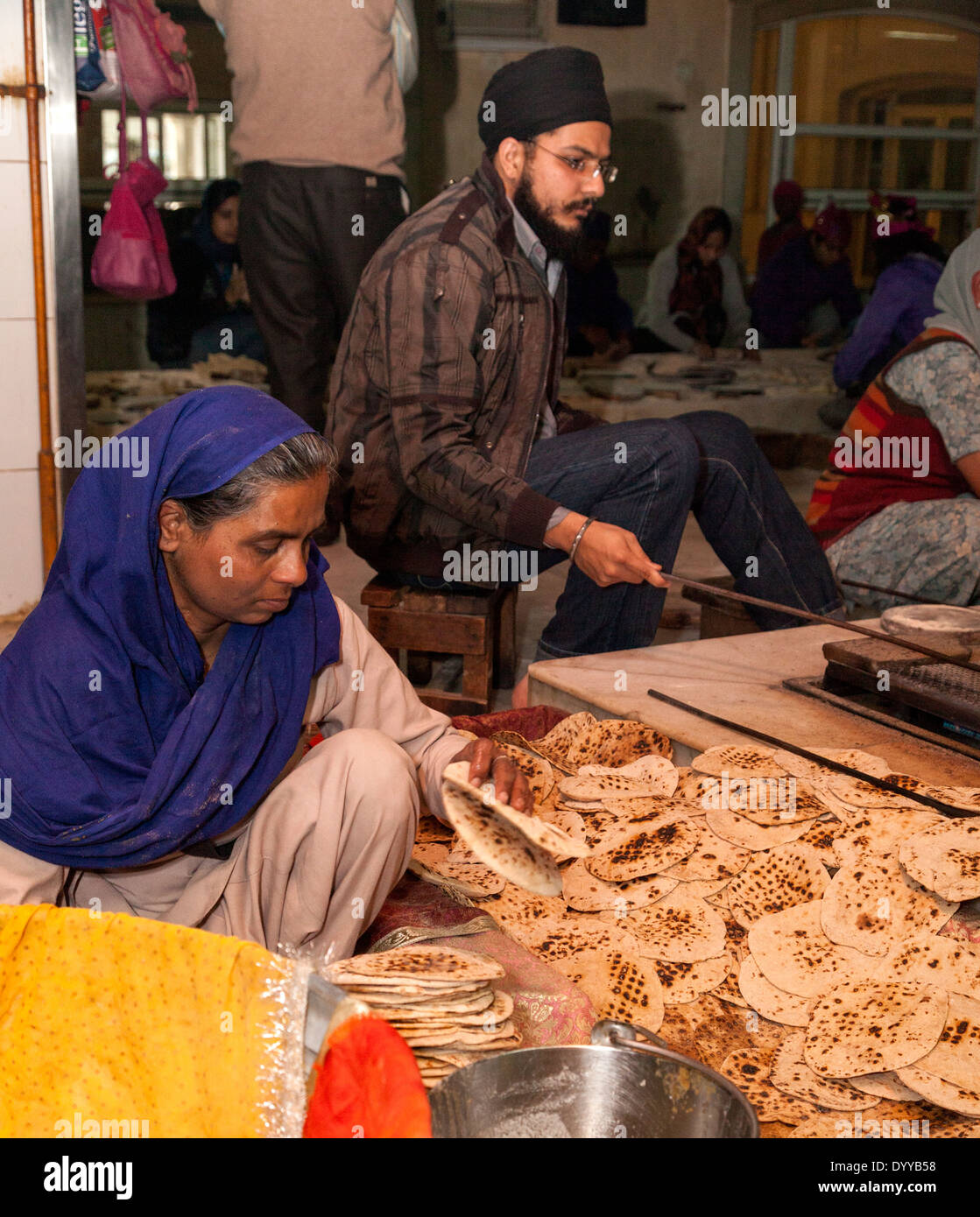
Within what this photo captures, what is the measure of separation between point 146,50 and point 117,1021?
125 inches

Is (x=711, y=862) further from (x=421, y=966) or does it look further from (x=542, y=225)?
(x=542, y=225)

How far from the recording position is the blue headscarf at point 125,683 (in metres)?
1.58

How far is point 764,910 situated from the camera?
2008 millimetres

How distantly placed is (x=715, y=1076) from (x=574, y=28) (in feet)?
27.9

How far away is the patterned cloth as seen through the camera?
334 cm

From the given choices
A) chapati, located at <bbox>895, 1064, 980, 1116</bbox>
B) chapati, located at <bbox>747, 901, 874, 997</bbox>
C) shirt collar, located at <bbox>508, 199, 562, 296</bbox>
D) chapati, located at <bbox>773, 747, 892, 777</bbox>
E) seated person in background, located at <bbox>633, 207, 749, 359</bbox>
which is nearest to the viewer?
chapati, located at <bbox>895, 1064, 980, 1116</bbox>

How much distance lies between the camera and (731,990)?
185cm

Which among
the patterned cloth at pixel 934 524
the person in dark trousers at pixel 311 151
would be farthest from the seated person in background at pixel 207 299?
the patterned cloth at pixel 934 524

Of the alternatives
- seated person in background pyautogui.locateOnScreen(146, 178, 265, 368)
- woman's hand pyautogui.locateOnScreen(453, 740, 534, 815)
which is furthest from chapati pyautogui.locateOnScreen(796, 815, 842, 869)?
seated person in background pyautogui.locateOnScreen(146, 178, 265, 368)

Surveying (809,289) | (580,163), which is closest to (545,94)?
(580,163)

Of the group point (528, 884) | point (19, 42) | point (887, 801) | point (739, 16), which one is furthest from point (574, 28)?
point (528, 884)

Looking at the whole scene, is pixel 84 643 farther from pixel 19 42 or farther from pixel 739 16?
pixel 739 16

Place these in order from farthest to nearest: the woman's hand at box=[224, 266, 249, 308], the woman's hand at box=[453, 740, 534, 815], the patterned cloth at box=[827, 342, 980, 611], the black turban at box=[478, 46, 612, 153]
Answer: the woman's hand at box=[224, 266, 249, 308] < the patterned cloth at box=[827, 342, 980, 611] < the black turban at box=[478, 46, 612, 153] < the woman's hand at box=[453, 740, 534, 815]

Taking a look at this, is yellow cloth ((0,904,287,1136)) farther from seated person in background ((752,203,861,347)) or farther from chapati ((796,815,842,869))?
seated person in background ((752,203,861,347))
